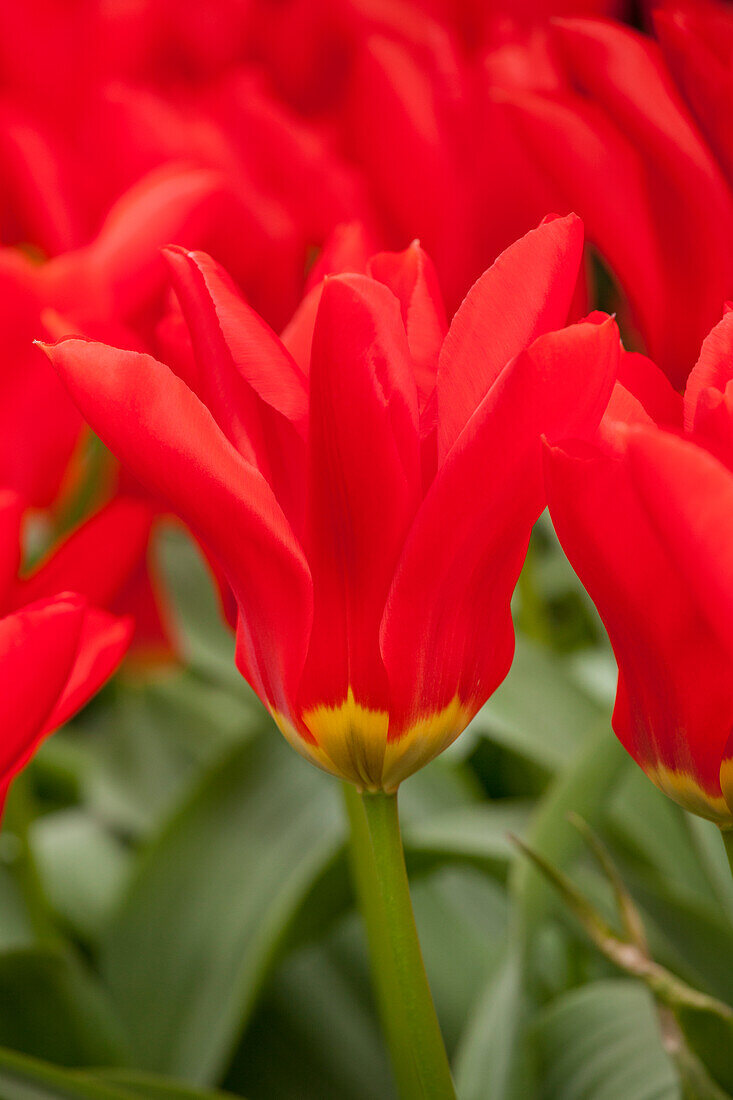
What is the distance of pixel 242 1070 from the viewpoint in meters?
0.56

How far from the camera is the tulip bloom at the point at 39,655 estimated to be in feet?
0.84

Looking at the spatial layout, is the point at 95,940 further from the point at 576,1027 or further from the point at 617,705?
the point at 617,705

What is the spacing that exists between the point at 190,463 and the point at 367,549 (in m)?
0.04

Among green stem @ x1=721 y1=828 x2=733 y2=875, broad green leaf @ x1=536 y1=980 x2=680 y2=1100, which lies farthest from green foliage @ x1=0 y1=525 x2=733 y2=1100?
green stem @ x1=721 y1=828 x2=733 y2=875

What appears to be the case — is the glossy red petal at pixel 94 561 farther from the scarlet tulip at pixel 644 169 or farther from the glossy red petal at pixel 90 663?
the scarlet tulip at pixel 644 169

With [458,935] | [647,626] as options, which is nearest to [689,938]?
[458,935]

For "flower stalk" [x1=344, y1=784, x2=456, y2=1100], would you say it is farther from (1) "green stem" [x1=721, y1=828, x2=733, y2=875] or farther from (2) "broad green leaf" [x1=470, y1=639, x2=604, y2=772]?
(2) "broad green leaf" [x1=470, y1=639, x2=604, y2=772]

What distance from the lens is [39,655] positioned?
26cm

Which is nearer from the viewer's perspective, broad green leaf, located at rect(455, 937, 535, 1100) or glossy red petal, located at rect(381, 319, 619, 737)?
glossy red petal, located at rect(381, 319, 619, 737)

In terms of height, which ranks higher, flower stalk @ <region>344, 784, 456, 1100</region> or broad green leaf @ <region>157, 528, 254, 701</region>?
flower stalk @ <region>344, 784, 456, 1100</region>

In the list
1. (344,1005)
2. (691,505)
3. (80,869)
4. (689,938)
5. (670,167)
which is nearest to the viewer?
(691,505)

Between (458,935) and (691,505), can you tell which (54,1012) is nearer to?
(458,935)

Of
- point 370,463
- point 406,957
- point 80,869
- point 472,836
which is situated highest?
point 370,463

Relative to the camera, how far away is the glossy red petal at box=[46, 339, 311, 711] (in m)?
0.23
